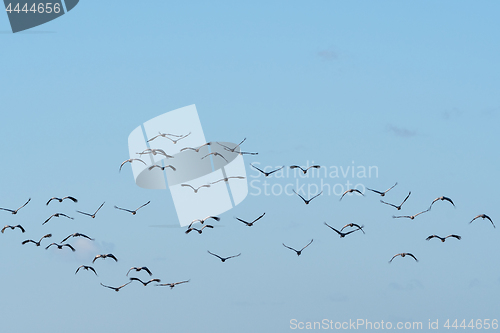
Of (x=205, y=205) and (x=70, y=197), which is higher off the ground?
(x=70, y=197)

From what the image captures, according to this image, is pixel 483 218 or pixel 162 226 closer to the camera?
pixel 483 218

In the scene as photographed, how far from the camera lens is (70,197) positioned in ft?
222

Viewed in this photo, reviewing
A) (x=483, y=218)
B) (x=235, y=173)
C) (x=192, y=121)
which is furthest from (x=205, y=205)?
(x=483, y=218)

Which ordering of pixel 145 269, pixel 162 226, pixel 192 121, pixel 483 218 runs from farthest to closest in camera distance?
1. pixel 162 226
2. pixel 192 121
3. pixel 145 269
4. pixel 483 218

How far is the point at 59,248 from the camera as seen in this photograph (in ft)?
234

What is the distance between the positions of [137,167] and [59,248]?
12.8 m

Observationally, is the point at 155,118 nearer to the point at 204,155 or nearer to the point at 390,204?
the point at 204,155

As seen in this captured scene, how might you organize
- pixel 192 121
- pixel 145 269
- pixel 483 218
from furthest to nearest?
pixel 192 121, pixel 145 269, pixel 483 218

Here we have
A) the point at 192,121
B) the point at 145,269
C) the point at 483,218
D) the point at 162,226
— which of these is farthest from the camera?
the point at 162,226

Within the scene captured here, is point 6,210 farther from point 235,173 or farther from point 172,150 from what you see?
point 235,173

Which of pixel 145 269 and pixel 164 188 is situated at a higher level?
pixel 164 188

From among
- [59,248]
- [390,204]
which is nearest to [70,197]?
[59,248]

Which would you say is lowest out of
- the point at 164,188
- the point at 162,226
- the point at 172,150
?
the point at 162,226

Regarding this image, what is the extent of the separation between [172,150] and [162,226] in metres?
14.1
